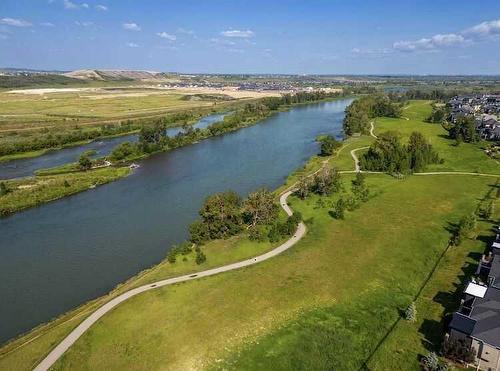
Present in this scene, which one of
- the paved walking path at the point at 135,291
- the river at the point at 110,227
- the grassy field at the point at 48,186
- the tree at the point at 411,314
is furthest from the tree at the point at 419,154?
the grassy field at the point at 48,186

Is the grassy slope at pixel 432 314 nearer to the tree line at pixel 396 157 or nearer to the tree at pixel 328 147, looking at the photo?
the tree line at pixel 396 157

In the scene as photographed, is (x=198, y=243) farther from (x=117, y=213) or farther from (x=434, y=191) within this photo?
(x=434, y=191)

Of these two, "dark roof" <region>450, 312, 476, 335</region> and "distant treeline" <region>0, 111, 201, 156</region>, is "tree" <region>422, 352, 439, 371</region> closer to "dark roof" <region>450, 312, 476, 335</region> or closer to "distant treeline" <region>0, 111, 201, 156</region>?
"dark roof" <region>450, 312, 476, 335</region>

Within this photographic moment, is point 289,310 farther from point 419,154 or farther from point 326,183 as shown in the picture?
point 419,154

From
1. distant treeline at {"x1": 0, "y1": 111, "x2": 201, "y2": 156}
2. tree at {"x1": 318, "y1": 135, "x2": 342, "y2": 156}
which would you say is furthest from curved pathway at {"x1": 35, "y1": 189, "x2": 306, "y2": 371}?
distant treeline at {"x1": 0, "y1": 111, "x2": 201, "y2": 156}

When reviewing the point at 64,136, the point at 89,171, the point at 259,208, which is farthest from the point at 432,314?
the point at 64,136

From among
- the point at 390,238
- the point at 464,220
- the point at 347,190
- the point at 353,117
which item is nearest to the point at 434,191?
the point at 347,190
